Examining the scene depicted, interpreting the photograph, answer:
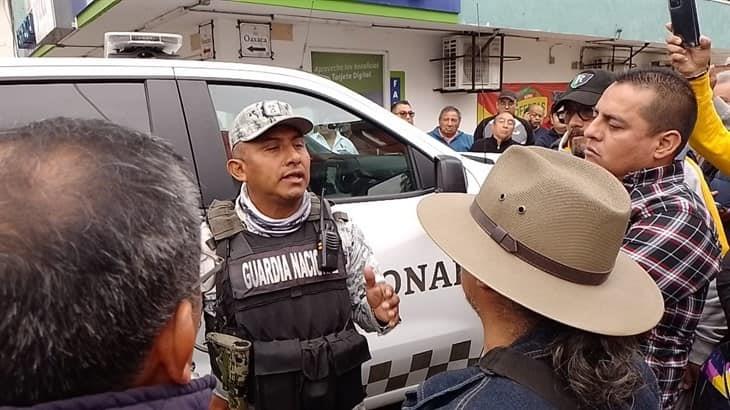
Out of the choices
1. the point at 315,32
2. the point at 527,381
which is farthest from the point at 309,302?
the point at 315,32

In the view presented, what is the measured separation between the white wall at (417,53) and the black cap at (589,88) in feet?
12.6

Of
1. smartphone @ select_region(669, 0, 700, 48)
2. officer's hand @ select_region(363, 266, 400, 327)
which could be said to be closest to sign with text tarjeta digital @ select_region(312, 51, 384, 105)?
smartphone @ select_region(669, 0, 700, 48)

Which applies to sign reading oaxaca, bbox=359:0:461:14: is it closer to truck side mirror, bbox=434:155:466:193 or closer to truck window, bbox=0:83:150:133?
truck side mirror, bbox=434:155:466:193

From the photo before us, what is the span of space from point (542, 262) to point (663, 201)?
0.65m

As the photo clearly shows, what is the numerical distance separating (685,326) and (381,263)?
3.36 ft

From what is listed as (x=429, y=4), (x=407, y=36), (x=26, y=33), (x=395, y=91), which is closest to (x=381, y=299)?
(x=429, y=4)

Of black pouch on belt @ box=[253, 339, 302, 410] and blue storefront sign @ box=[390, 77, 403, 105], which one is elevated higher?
blue storefront sign @ box=[390, 77, 403, 105]

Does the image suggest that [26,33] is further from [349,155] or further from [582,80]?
[582,80]

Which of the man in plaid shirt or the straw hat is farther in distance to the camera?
the man in plaid shirt

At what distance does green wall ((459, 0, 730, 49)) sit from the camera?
7.73 meters

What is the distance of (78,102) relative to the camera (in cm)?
177

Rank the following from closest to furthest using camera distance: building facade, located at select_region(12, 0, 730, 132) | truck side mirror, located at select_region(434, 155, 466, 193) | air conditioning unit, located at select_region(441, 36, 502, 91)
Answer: truck side mirror, located at select_region(434, 155, 466, 193), building facade, located at select_region(12, 0, 730, 132), air conditioning unit, located at select_region(441, 36, 502, 91)

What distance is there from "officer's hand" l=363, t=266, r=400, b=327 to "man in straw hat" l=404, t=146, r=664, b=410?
22.1 inches

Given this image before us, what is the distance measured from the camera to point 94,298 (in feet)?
2.12
